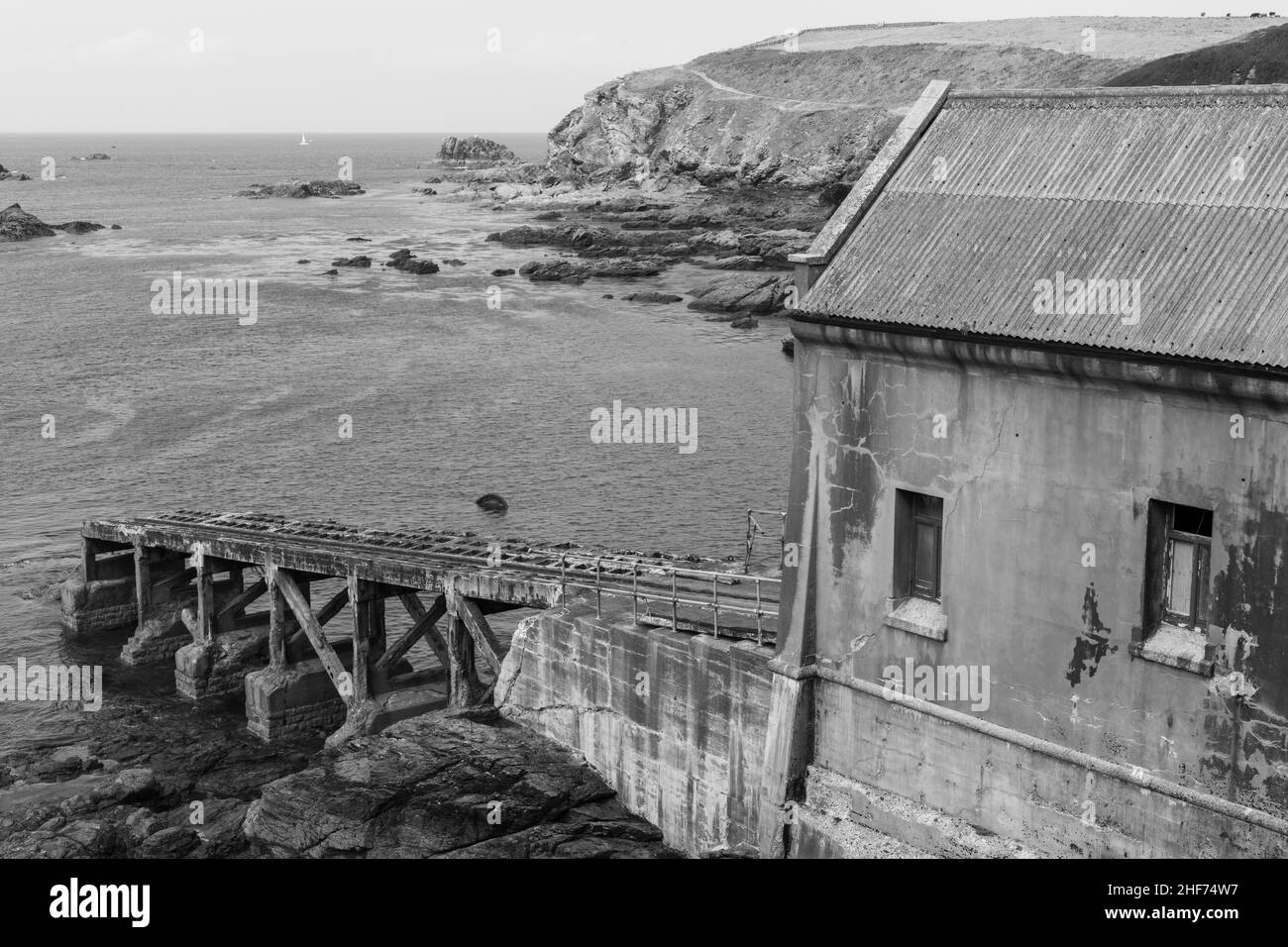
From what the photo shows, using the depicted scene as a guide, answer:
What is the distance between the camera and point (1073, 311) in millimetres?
18672

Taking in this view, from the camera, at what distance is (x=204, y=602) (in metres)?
38.4

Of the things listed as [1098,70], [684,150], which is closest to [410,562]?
[1098,70]

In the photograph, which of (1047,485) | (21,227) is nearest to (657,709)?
(1047,485)

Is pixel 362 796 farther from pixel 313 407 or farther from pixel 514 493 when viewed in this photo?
pixel 313 407

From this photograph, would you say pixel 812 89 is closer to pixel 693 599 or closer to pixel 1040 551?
pixel 693 599

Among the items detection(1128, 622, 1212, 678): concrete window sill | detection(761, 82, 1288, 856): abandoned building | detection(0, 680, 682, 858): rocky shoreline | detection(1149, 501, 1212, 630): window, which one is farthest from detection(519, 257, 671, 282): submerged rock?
detection(1128, 622, 1212, 678): concrete window sill

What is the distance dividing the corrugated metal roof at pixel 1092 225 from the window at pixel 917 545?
106 inches

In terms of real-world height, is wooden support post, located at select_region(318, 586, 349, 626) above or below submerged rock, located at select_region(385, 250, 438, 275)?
below

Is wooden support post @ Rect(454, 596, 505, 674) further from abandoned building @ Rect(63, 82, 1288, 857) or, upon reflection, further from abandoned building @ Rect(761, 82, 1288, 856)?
abandoned building @ Rect(761, 82, 1288, 856)

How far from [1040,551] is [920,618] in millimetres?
2271

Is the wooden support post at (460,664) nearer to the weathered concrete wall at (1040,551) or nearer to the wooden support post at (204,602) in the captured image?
the wooden support post at (204,602)

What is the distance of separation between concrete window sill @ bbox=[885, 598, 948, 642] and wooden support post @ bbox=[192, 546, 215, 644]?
22851 mm

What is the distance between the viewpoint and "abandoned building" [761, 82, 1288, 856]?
1750 centimetres

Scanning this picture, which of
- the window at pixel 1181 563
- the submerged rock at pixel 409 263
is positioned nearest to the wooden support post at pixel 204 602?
the window at pixel 1181 563
